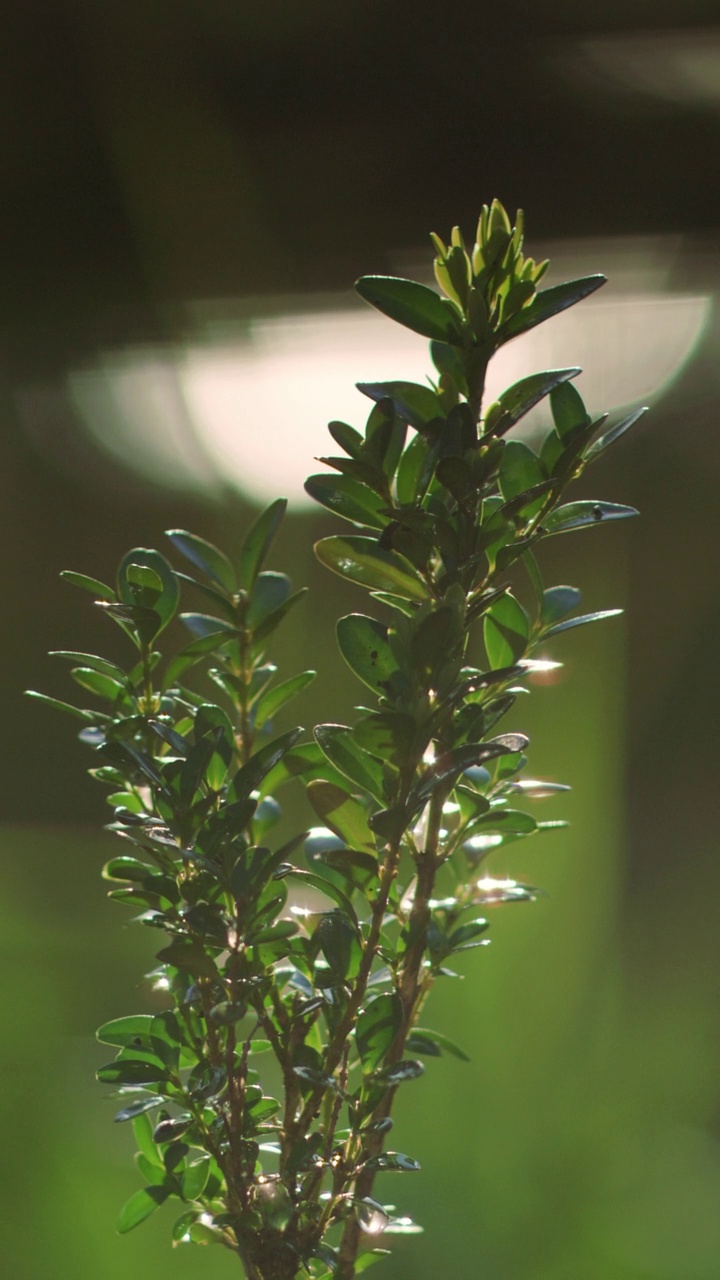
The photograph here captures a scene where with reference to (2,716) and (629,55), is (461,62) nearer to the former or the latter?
(629,55)

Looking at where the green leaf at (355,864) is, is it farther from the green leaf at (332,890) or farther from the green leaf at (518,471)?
the green leaf at (518,471)

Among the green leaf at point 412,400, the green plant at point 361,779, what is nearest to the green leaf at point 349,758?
the green plant at point 361,779

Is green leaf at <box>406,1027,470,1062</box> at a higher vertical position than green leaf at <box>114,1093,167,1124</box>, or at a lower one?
higher

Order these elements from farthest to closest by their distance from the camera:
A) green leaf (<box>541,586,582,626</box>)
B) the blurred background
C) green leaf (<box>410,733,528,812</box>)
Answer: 1. the blurred background
2. green leaf (<box>541,586,582,626</box>)
3. green leaf (<box>410,733,528,812</box>)

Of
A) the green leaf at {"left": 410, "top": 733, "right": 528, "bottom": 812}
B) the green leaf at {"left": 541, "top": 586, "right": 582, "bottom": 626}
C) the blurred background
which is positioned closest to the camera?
the green leaf at {"left": 410, "top": 733, "right": 528, "bottom": 812}

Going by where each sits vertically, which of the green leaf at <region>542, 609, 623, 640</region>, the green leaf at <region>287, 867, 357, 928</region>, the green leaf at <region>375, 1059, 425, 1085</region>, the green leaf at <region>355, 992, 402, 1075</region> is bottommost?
the green leaf at <region>375, 1059, 425, 1085</region>

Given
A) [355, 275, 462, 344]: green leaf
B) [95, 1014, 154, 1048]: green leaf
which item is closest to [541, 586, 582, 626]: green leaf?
[355, 275, 462, 344]: green leaf

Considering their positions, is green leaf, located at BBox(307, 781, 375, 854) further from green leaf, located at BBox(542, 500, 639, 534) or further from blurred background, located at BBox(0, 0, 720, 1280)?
blurred background, located at BBox(0, 0, 720, 1280)
